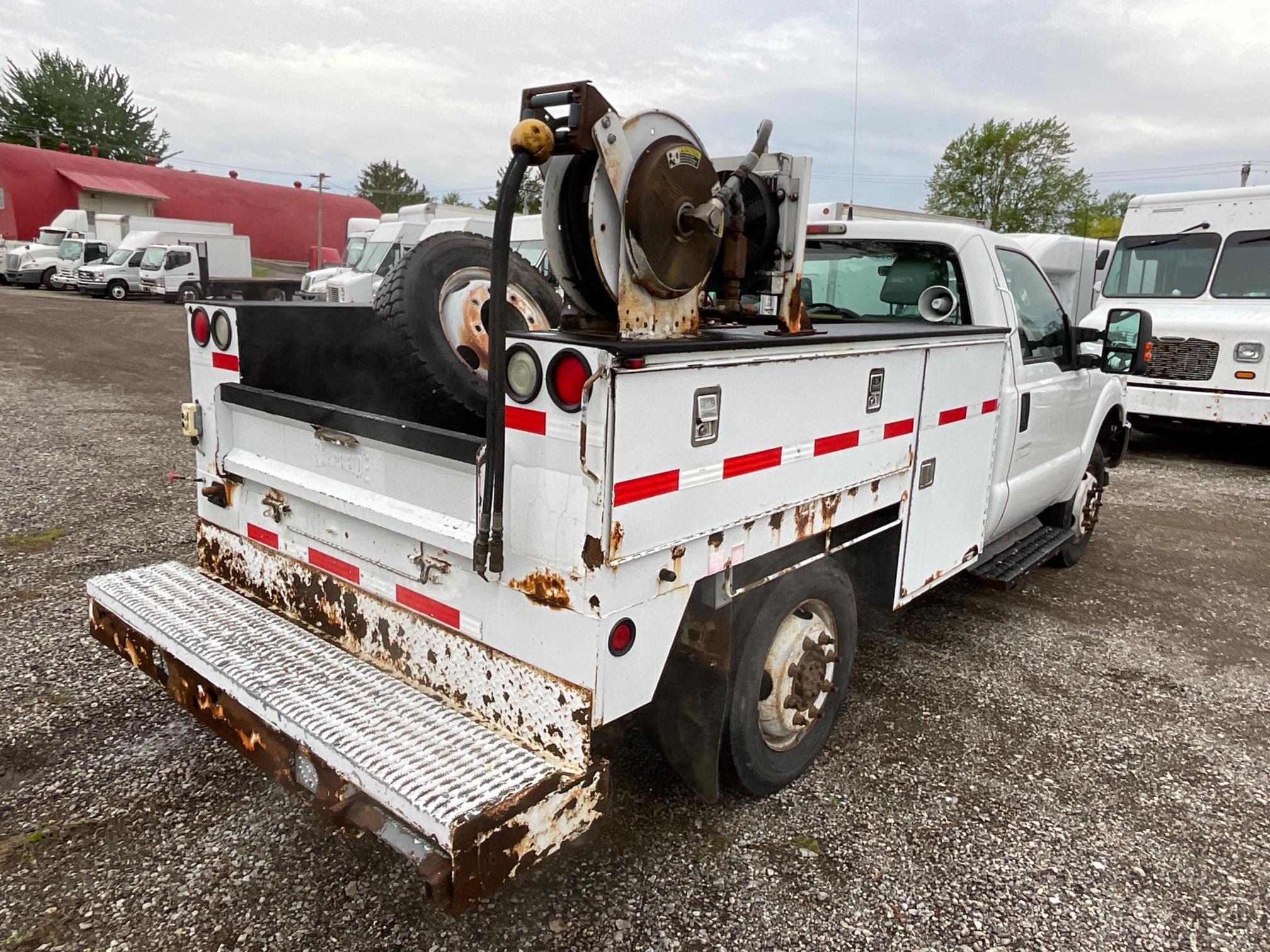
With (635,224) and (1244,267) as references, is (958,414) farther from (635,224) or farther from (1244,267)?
(1244,267)

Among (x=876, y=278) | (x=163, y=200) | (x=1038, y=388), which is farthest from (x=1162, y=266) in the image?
(x=163, y=200)

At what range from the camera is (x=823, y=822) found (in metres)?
3.02

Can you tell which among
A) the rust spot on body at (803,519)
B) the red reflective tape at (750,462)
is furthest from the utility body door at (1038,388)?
the red reflective tape at (750,462)

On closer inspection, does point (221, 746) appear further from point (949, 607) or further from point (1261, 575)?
point (1261, 575)

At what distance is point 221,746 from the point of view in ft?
10.7

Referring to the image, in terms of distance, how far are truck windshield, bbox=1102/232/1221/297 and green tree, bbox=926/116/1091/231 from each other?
1133 inches

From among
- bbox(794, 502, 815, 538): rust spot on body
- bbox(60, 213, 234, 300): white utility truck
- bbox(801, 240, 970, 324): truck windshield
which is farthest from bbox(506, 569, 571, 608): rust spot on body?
bbox(60, 213, 234, 300): white utility truck

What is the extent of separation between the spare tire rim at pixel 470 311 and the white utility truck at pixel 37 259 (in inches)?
1291

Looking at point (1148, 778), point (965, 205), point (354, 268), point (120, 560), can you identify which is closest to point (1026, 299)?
point (1148, 778)

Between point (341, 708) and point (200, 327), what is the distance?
157 cm

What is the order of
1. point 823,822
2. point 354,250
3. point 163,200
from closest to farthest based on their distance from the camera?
point 823,822
point 354,250
point 163,200

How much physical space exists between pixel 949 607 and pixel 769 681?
2543 millimetres

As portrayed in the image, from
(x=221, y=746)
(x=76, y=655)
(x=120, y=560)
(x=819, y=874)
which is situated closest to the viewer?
(x=819, y=874)

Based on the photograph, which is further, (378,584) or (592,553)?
(378,584)
